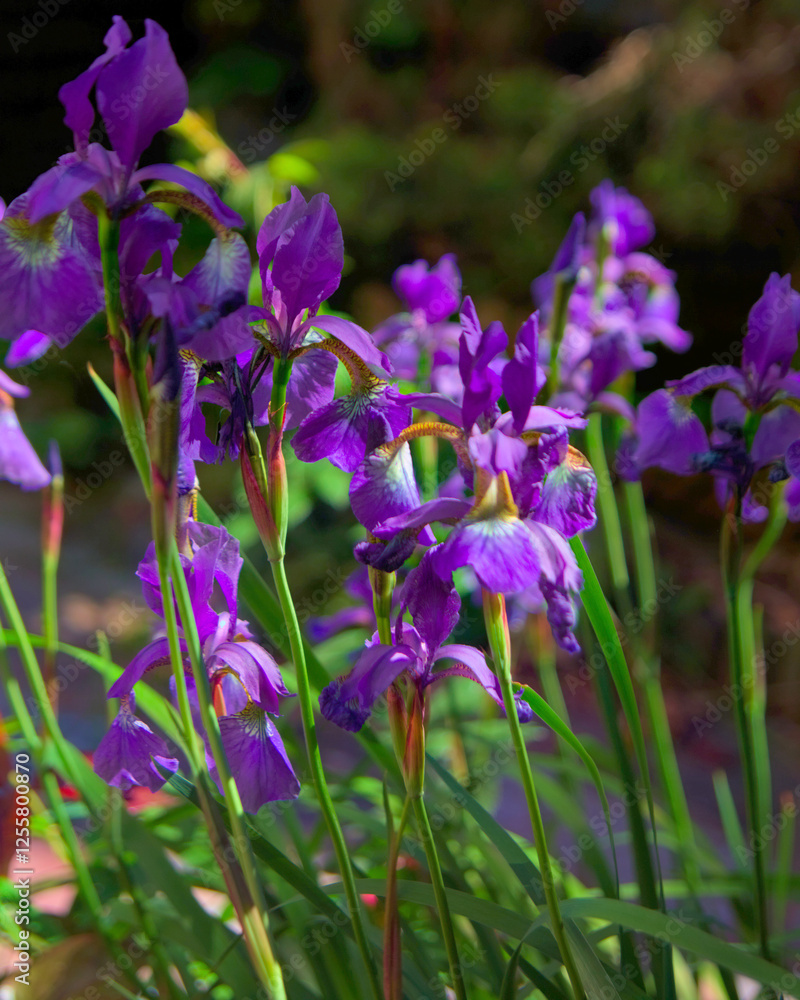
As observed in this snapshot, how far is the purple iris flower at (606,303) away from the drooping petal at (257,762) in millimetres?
439

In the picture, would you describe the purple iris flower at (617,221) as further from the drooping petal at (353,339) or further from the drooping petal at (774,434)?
the drooping petal at (353,339)

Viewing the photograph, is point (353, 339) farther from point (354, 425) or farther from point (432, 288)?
point (432, 288)

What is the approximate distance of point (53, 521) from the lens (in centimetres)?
72

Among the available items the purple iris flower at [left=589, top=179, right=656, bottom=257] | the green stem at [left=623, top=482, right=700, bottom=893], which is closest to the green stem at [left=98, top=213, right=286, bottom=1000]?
the green stem at [left=623, top=482, right=700, bottom=893]

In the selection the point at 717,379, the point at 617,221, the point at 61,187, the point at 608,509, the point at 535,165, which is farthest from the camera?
the point at 535,165

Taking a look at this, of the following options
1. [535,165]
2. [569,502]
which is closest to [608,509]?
[569,502]

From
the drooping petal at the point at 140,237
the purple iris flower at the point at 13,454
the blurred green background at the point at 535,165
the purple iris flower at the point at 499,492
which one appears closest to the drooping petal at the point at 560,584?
the purple iris flower at the point at 499,492

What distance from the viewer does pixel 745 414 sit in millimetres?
608

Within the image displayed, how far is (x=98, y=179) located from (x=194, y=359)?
10cm

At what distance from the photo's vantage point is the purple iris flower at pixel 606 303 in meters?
0.79

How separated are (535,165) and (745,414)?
1826 millimetres

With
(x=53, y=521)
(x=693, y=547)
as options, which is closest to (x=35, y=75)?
(x=693, y=547)

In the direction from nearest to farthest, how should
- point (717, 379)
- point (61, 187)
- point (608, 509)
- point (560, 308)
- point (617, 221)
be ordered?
point (61, 187) < point (717, 379) < point (560, 308) < point (608, 509) < point (617, 221)

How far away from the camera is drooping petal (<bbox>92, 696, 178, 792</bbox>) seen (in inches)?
16.6
